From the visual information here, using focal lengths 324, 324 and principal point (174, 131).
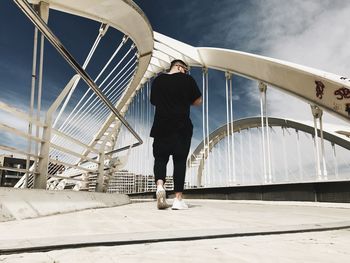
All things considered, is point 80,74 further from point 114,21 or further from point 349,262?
point 114,21

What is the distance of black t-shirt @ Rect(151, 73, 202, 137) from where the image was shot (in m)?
3.12

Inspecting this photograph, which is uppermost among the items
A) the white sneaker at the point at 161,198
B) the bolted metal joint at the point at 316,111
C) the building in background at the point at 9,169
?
the bolted metal joint at the point at 316,111

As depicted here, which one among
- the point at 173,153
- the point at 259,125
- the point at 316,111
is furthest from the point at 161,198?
the point at 259,125

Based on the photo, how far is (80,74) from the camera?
267 centimetres

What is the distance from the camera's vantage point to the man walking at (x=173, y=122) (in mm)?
3121

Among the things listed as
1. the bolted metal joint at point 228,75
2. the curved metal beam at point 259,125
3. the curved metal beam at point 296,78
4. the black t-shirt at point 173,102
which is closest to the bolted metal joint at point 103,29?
the black t-shirt at point 173,102

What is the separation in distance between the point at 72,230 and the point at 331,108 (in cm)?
914

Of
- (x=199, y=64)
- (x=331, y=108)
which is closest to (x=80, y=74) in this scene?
Result: (x=331, y=108)

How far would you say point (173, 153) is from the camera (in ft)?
10.4

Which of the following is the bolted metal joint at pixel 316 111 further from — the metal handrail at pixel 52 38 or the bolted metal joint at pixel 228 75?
the metal handrail at pixel 52 38

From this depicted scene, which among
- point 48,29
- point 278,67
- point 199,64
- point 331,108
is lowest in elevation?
point 48,29

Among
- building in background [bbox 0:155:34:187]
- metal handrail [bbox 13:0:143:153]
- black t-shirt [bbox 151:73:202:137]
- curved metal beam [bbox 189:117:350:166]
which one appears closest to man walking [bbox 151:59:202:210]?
black t-shirt [bbox 151:73:202:137]

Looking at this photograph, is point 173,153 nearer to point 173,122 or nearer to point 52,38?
point 173,122

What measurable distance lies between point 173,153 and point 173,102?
50cm
